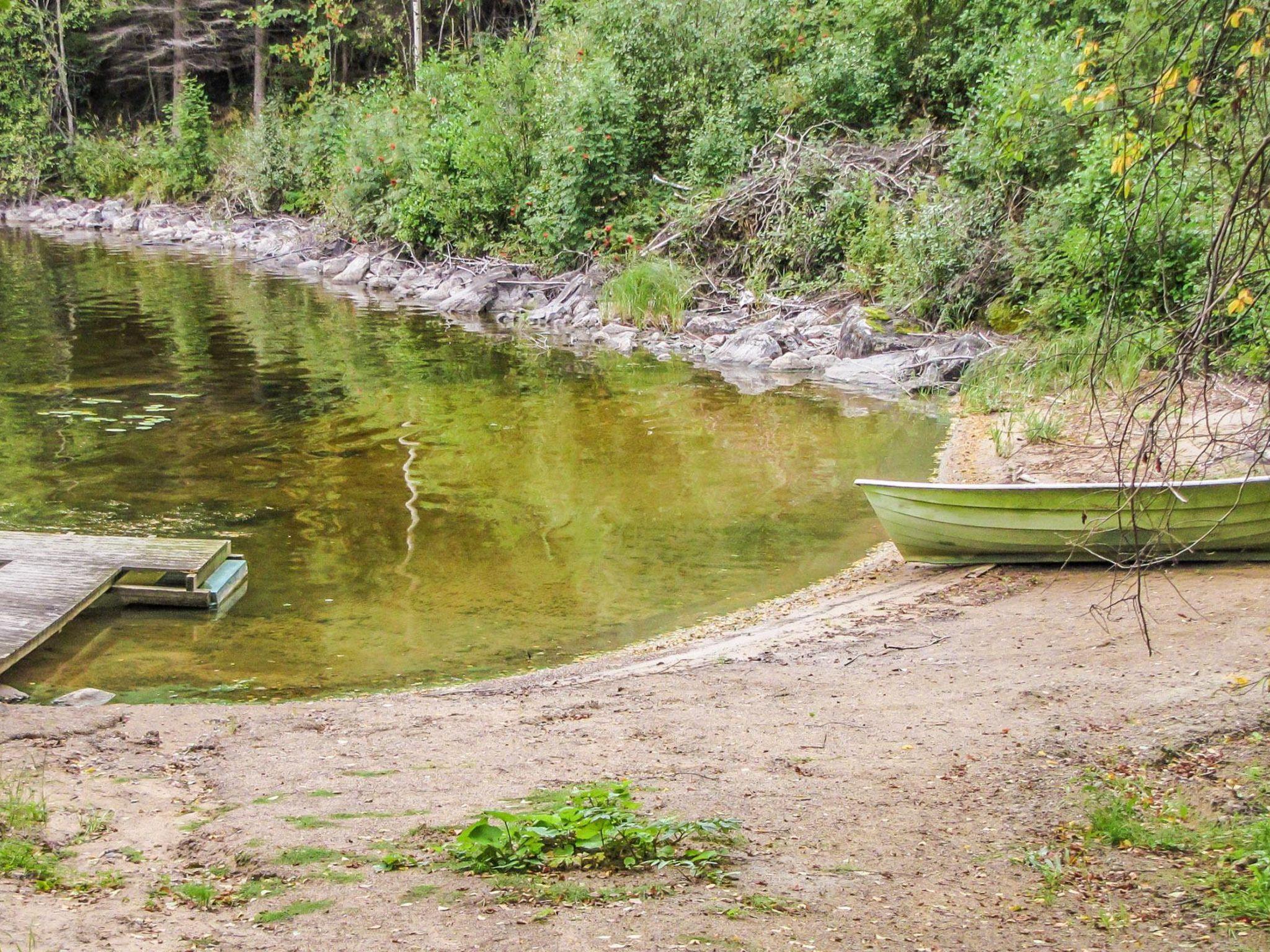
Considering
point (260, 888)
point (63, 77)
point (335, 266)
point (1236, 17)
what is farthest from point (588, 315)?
point (63, 77)

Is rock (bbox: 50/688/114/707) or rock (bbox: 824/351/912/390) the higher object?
rock (bbox: 50/688/114/707)

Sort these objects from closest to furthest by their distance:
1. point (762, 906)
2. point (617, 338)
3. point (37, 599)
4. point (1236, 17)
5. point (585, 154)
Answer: point (762, 906) → point (1236, 17) → point (37, 599) → point (617, 338) → point (585, 154)

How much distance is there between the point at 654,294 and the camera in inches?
763

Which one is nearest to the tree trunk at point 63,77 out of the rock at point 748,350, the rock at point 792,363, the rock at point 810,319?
the rock at point 748,350

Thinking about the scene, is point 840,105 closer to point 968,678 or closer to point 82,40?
point 968,678

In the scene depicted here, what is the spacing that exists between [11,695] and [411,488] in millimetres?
4802

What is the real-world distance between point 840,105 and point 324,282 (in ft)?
39.4

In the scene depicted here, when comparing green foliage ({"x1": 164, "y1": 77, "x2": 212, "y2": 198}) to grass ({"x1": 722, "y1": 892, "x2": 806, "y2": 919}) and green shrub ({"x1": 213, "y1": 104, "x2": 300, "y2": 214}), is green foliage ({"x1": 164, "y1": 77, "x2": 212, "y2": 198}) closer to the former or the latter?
green shrub ({"x1": 213, "y1": 104, "x2": 300, "y2": 214})

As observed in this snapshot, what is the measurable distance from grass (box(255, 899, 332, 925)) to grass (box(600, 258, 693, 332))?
51.9 ft

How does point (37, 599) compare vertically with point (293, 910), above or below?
below

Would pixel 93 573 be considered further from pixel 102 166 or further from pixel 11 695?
pixel 102 166

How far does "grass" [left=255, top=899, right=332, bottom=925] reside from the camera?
368cm

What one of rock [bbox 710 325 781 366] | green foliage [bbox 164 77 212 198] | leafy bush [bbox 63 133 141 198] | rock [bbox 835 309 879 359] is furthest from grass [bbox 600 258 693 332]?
leafy bush [bbox 63 133 141 198]

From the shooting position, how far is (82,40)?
1597 inches
